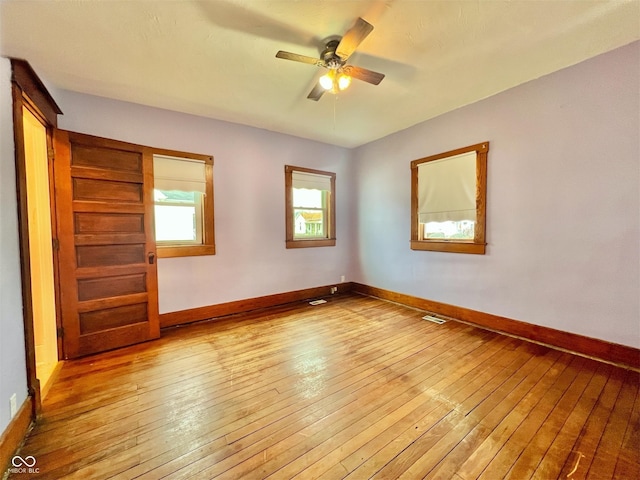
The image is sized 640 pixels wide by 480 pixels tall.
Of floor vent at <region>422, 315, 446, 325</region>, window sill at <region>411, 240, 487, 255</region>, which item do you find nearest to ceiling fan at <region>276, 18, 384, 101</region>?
window sill at <region>411, 240, 487, 255</region>

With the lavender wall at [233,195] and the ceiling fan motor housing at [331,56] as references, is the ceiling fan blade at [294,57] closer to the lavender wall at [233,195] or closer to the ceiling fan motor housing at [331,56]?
the ceiling fan motor housing at [331,56]

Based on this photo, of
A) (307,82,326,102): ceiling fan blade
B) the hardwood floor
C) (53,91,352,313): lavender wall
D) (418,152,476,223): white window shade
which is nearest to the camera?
the hardwood floor

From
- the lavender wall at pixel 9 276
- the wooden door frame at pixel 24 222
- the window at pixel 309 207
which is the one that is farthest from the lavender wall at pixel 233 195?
the lavender wall at pixel 9 276

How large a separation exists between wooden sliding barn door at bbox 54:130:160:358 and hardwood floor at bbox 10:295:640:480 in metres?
0.28

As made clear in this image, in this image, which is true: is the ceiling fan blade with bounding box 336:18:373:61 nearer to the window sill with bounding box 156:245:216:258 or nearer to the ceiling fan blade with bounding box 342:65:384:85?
the ceiling fan blade with bounding box 342:65:384:85

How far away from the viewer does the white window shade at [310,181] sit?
4.56 metres

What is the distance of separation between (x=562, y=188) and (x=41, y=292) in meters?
5.45

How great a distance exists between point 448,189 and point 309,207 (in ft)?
7.70

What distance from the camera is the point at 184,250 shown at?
11.6 feet

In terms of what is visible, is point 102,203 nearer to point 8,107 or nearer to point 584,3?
point 8,107

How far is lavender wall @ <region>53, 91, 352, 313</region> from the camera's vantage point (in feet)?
10.3

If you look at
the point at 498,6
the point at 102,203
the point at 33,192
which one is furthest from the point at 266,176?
the point at 498,6

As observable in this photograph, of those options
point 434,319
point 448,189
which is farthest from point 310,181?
point 434,319

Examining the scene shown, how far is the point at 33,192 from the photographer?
254cm
